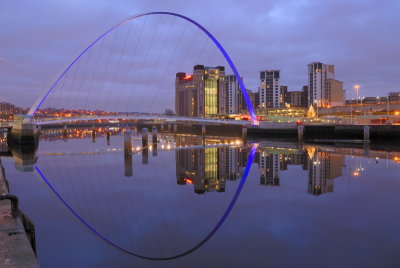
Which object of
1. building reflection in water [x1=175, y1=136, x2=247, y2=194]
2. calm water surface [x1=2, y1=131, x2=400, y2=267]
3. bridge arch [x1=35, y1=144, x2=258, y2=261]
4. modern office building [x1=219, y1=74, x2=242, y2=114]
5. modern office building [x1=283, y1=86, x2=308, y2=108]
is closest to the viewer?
calm water surface [x1=2, y1=131, x2=400, y2=267]

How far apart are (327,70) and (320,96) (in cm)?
1150

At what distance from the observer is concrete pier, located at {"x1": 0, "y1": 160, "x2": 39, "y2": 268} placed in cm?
390

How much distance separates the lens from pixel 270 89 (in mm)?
148625

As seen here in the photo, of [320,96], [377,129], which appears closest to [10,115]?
[320,96]

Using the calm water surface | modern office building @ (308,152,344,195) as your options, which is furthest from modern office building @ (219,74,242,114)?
the calm water surface

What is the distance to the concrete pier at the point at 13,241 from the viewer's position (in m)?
3.90

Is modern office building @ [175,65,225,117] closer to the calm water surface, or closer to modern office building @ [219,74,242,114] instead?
modern office building @ [219,74,242,114]

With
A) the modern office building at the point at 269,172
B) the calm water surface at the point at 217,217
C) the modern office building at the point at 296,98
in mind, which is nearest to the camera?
the calm water surface at the point at 217,217

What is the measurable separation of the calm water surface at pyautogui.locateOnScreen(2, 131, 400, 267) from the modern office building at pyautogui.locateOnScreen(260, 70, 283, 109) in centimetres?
13249

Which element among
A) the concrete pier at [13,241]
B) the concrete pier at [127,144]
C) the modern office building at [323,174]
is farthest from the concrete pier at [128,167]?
the concrete pier at [13,241]

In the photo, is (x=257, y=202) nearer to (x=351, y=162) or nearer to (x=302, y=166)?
(x=302, y=166)

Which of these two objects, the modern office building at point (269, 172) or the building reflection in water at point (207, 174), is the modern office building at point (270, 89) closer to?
the modern office building at point (269, 172)

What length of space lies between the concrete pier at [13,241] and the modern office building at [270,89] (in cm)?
14503

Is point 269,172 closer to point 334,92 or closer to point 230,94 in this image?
point 334,92
